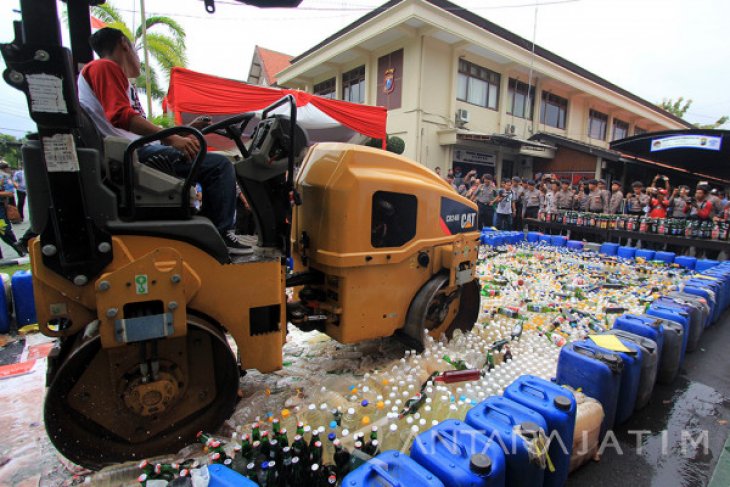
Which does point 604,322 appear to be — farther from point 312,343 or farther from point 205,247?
point 205,247

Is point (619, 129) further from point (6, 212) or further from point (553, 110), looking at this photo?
point (6, 212)

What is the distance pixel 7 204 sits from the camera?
29.3 feet

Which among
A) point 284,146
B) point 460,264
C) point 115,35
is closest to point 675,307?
point 460,264

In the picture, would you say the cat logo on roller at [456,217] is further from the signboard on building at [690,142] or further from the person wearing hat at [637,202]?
the signboard on building at [690,142]

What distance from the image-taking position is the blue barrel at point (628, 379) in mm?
2859

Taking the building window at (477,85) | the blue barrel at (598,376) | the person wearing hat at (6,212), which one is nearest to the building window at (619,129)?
the building window at (477,85)

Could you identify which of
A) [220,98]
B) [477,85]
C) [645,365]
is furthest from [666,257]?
[477,85]

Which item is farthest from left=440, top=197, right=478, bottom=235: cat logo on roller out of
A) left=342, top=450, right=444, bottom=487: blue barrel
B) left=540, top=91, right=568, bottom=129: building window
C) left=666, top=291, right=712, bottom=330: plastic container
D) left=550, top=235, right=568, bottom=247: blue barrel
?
left=540, top=91, right=568, bottom=129: building window

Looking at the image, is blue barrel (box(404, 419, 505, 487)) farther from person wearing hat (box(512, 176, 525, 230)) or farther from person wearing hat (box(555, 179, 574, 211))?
person wearing hat (box(555, 179, 574, 211))

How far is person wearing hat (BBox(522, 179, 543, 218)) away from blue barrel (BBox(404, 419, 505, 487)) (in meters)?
11.5

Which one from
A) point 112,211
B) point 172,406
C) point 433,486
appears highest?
point 112,211

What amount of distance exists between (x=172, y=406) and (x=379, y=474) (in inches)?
58.4

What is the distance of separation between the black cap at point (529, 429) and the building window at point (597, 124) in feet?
85.3

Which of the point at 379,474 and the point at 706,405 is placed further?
the point at 706,405
